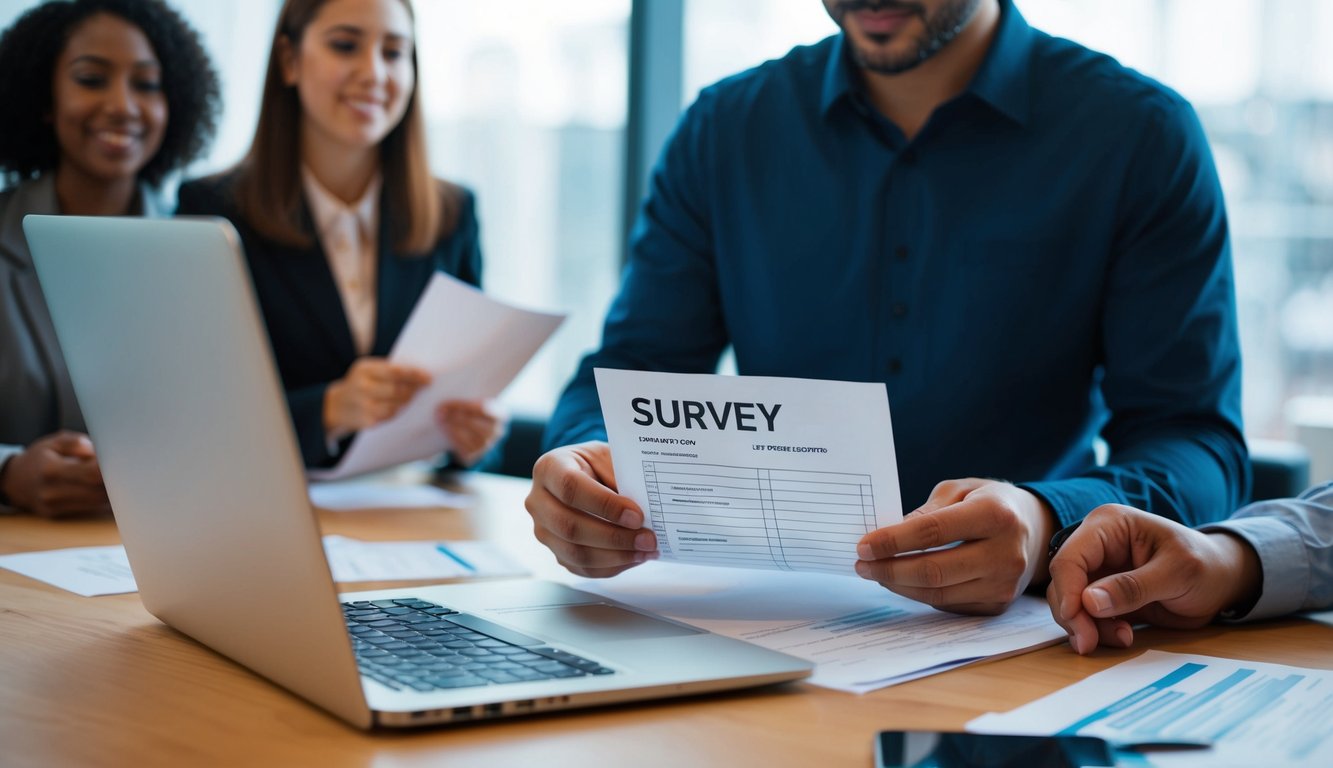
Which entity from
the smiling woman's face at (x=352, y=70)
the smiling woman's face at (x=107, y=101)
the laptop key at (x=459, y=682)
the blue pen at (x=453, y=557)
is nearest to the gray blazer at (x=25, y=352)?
the smiling woman's face at (x=107, y=101)

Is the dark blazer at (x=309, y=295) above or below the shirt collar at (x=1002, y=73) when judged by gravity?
below

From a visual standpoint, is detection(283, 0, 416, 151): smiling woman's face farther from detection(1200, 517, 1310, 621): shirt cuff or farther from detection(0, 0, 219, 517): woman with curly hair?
detection(1200, 517, 1310, 621): shirt cuff

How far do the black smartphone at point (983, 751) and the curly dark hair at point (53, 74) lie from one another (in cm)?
194

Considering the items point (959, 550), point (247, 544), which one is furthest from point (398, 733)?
point (959, 550)

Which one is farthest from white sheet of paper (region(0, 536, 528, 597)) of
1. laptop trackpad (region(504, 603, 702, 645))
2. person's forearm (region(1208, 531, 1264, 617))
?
person's forearm (region(1208, 531, 1264, 617))

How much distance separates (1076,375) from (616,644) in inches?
34.6

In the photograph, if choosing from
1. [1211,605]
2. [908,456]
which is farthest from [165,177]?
[1211,605]

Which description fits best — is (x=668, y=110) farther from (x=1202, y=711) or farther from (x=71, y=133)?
(x=1202, y=711)

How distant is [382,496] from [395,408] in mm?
144

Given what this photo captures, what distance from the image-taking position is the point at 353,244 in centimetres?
235

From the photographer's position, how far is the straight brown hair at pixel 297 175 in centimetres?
226

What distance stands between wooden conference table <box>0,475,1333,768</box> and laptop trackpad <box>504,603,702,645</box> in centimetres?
11

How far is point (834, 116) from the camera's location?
1.63m

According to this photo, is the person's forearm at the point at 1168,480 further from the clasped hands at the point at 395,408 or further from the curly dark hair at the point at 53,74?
the curly dark hair at the point at 53,74
